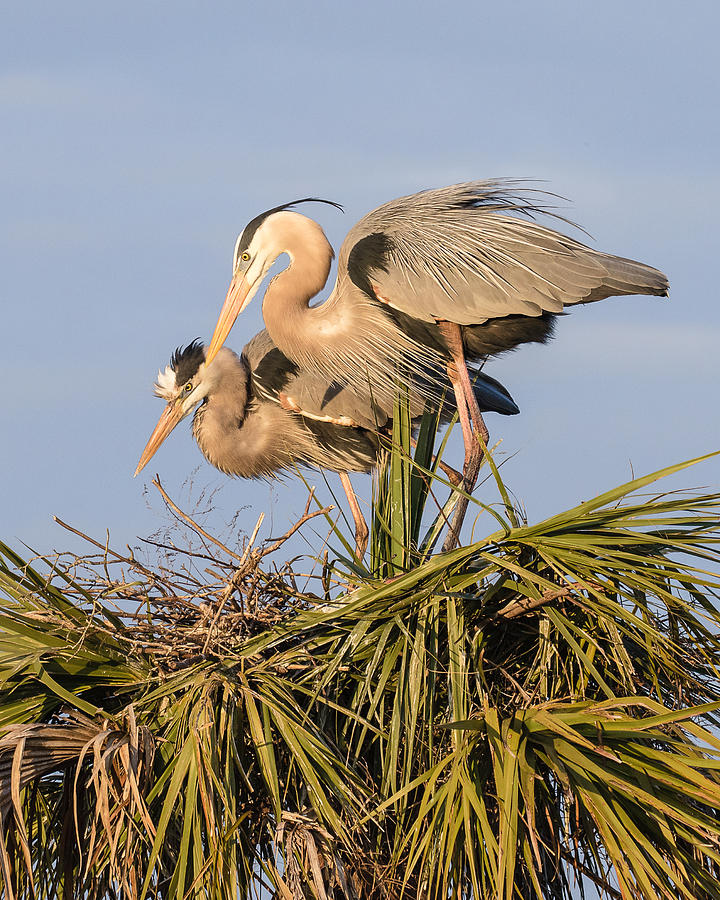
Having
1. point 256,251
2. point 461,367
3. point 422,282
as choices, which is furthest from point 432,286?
point 256,251

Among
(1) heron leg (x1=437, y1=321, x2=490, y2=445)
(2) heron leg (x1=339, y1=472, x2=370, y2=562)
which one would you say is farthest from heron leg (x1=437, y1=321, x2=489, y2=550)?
(2) heron leg (x1=339, y1=472, x2=370, y2=562)

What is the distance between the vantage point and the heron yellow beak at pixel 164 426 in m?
6.86

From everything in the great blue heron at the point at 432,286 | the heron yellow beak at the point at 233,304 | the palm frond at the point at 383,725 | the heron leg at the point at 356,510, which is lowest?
the palm frond at the point at 383,725

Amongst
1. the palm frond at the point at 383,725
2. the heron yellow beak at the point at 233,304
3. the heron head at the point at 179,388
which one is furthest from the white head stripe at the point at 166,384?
the palm frond at the point at 383,725

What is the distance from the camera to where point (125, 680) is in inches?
139

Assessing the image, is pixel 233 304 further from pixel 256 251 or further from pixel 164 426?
pixel 164 426

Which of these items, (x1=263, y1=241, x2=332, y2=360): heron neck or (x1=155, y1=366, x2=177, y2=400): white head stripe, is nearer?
(x1=263, y1=241, x2=332, y2=360): heron neck

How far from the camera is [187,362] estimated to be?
6.74 metres

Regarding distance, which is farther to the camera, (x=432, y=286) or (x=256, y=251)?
(x=256, y=251)

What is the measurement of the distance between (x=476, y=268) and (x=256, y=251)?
135 centimetres

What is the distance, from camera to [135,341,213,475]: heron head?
6719mm

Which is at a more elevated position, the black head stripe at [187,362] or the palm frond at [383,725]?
the black head stripe at [187,362]

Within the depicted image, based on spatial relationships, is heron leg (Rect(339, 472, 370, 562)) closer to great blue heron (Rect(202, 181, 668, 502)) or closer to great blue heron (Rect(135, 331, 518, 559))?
great blue heron (Rect(135, 331, 518, 559))

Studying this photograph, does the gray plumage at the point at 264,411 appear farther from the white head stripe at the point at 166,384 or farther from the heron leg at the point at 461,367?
the heron leg at the point at 461,367
